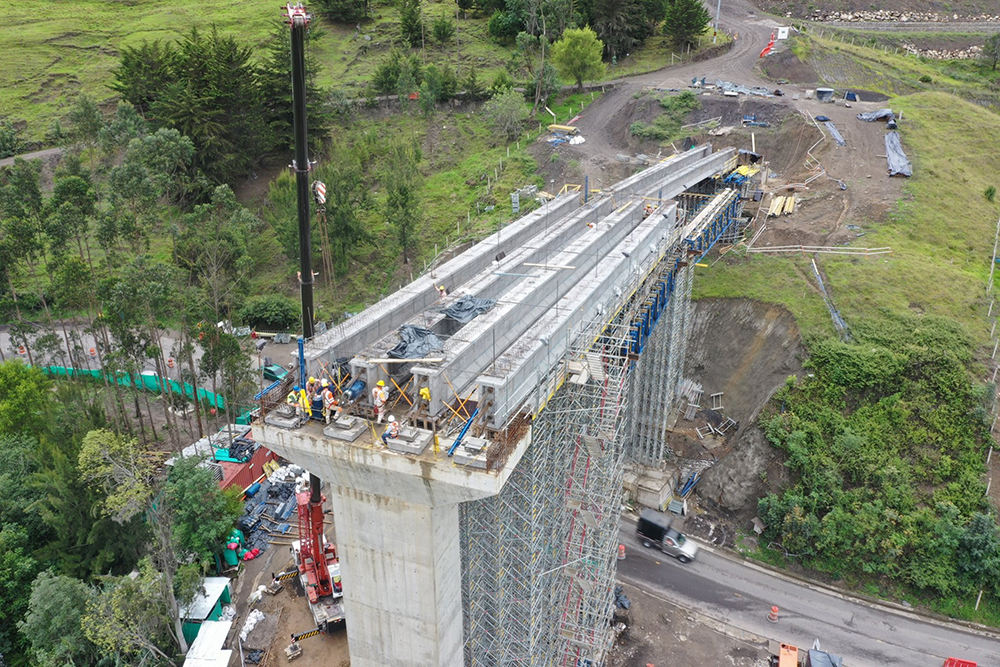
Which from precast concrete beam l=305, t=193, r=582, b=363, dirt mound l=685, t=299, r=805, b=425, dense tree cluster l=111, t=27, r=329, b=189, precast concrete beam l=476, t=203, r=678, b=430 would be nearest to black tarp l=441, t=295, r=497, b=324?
precast concrete beam l=305, t=193, r=582, b=363

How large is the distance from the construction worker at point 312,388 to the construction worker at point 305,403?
0.10m

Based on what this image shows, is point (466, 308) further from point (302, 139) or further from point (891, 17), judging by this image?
point (891, 17)

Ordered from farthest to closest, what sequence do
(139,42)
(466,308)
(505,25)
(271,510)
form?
(139,42) → (505,25) → (271,510) → (466,308)

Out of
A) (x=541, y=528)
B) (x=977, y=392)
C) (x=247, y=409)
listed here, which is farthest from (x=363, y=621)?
(x=977, y=392)

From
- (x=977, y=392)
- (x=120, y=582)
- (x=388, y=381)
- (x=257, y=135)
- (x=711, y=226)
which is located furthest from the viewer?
(x=257, y=135)

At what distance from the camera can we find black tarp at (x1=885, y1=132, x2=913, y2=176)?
6188 centimetres

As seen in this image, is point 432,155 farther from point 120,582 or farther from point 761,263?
point 120,582

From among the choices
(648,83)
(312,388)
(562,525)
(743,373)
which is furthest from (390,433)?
(648,83)

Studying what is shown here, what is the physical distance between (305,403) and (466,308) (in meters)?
7.83

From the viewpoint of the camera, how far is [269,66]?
74.8m

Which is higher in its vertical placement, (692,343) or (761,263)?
(761,263)

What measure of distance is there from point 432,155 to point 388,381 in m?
61.6

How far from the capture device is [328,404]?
22.6 meters

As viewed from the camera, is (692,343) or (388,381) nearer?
(388,381)
